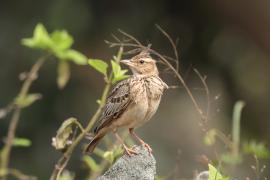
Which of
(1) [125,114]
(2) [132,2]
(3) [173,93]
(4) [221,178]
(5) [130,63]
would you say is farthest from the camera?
(3) [173,93]

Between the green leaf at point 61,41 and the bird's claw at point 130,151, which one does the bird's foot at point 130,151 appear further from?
the green leaf at point 61,41

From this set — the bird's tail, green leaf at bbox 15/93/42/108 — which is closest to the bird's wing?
the bird's tail

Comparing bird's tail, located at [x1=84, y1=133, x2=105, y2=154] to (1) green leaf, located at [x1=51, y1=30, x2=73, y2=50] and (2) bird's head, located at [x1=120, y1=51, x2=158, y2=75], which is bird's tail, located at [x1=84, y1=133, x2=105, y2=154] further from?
(1) green leaf, located at [x1=51, y1=30, x2=73, y2=50]

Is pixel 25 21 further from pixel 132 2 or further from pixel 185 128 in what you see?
pixel 185 128

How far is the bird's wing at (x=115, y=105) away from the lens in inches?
277

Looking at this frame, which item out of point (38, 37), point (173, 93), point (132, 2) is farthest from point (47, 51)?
point (173, 93)

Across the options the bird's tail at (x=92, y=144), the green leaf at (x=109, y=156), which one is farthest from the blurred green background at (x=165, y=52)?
the green leaf at (x=109, y=156)

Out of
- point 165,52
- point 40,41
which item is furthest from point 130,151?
point 165,52

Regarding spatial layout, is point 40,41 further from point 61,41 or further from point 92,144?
point 92,144

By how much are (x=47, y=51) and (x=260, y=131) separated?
29.8ft

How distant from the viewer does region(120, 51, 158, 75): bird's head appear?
7391 millimetres

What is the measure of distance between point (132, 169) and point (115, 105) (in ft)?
4.74

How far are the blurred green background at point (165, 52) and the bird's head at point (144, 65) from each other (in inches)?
162

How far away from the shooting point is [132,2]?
12.9 metres
